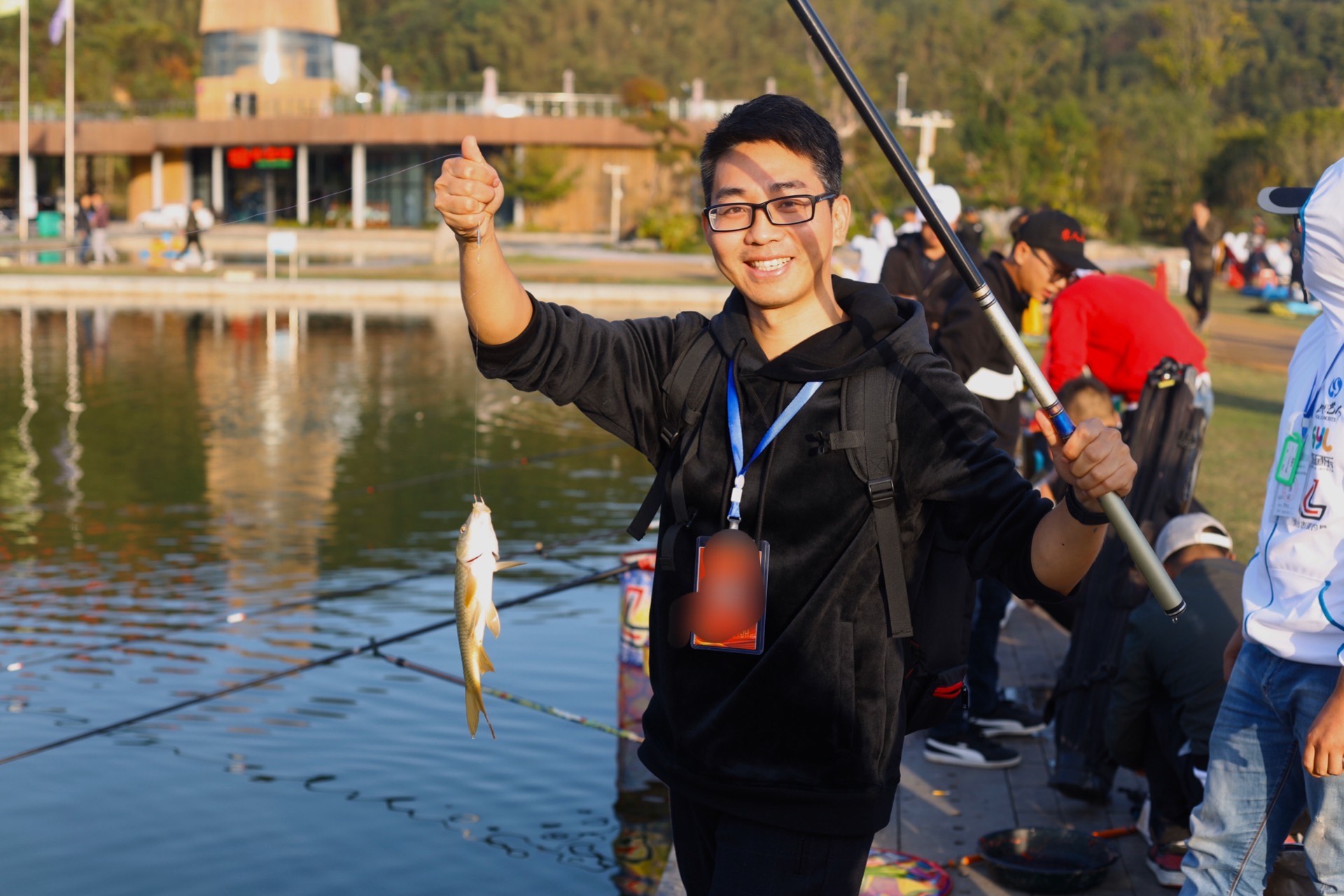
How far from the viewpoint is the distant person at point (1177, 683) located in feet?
15.1

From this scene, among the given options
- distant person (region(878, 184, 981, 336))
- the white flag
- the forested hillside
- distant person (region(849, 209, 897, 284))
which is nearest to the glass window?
the forested hillside

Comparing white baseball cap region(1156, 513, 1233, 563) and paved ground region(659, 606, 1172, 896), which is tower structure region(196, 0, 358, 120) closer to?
paved ground region(659, 606, 1172, 896)

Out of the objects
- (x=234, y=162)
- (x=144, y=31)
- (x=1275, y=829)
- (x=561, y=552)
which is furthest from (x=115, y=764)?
(x=144, y=31)

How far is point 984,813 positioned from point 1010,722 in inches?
33.7

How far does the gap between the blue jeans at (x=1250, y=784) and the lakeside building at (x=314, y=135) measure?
59481mm

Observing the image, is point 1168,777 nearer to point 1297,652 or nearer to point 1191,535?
point 1191,535

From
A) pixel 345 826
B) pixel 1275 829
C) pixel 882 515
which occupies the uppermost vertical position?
pixel 882 515

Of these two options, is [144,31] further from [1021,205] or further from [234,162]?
[1021,205]

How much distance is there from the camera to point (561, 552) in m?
10.4

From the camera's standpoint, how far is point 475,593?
111 inches

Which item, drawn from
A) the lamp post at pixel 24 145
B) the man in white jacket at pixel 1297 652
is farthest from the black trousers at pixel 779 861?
the lamp post at pixel 24 145

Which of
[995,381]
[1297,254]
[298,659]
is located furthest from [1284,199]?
[298,659]

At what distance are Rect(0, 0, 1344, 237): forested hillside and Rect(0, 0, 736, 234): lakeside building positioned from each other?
A: 907 cm

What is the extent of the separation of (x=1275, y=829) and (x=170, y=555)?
8.19m
